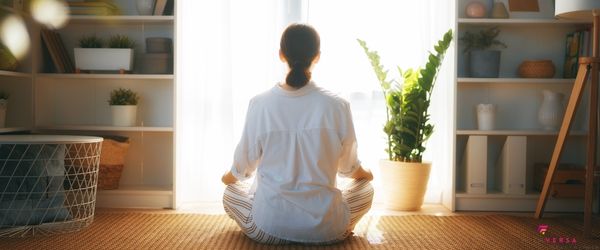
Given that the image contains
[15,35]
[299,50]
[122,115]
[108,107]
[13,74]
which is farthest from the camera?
[108,107]

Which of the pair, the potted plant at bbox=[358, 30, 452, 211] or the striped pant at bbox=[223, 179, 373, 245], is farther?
the potted plant at bbox=[358, 30, 452, 211]

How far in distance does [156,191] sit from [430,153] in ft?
5.19

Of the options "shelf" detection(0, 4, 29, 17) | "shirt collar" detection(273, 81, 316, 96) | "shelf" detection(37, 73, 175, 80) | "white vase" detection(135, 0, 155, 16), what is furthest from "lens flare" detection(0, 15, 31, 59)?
"shirt collar" detection(273, 81, 316, 96)

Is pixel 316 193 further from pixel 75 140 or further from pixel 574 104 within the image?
pixel 574 104

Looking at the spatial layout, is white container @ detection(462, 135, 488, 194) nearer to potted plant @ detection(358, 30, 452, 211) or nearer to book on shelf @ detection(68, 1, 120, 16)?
potted plant @ detection(358, 30, 452, 211)

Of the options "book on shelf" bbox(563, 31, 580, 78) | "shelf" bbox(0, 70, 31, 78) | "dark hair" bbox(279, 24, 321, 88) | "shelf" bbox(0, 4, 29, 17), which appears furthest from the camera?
"book on shelf" bbox(563, 31, 580, 78)

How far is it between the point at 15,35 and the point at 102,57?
18.2 inches

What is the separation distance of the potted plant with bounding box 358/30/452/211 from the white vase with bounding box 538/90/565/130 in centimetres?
62

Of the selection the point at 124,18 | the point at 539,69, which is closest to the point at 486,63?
the point at 539,69

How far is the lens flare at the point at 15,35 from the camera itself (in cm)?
340

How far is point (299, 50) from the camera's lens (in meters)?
2.45

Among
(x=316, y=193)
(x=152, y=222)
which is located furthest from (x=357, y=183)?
(x=152, y=222)

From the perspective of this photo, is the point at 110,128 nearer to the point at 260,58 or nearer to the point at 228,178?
the point at 260,58

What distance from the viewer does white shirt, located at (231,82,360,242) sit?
2.47 metres
